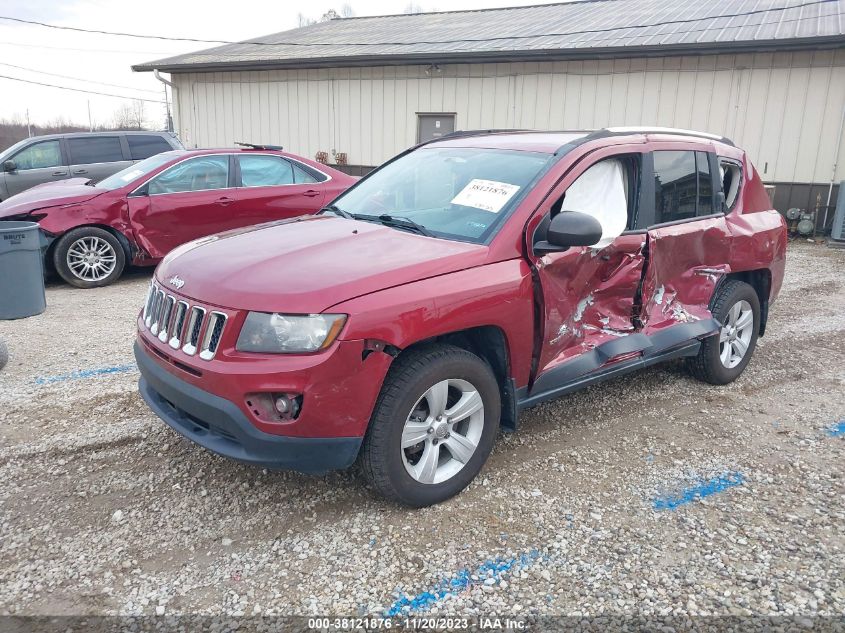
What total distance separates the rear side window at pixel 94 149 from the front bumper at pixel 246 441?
9765 millimetres

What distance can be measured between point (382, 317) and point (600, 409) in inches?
87.8

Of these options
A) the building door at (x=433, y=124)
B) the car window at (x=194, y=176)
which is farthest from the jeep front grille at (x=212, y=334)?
the building door at (x=433, y=124)

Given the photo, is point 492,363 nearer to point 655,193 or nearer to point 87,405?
point 655,193

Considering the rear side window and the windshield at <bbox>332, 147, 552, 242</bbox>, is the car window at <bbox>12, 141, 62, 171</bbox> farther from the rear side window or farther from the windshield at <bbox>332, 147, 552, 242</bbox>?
the windshield at <bbox>332, 147, 552, 242</bbox>

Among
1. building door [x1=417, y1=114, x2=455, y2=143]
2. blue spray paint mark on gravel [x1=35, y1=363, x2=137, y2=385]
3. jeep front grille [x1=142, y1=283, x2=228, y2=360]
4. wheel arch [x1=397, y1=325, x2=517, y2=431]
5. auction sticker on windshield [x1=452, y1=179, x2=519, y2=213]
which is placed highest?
building door [x1=417, y1=114, x2=455, y2=143]

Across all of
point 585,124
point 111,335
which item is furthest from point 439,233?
point 585,124

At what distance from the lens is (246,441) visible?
2.67 m

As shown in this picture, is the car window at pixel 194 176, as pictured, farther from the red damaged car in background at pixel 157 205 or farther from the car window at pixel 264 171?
the car window at pixel 264 171

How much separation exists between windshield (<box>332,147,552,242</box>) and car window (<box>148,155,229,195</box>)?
4.19 meters

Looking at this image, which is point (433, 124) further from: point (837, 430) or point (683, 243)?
point (837, 430)

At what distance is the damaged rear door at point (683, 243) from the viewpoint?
13.0 ft

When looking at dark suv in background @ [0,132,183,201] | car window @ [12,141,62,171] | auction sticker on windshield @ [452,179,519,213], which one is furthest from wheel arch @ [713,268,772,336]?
car window @ [12,141,62,171]

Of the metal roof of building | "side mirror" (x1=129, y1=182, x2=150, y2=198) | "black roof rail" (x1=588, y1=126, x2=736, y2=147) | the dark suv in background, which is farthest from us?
the metal roof of building

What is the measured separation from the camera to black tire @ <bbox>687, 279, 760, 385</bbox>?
451cm
